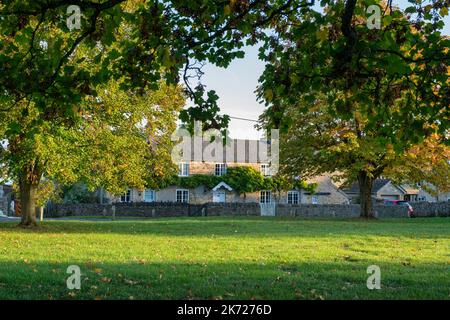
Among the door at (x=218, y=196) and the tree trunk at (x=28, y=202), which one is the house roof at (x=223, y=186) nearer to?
the door at (x=218, y=196)

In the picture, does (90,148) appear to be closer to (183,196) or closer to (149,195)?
(183,196)

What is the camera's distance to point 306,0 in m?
9.63

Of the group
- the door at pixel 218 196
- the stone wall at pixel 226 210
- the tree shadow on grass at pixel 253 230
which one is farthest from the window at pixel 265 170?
the tree shadow on grass at pixel 253 230

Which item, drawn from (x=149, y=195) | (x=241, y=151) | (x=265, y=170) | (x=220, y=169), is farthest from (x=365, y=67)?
(x=149, y=195)

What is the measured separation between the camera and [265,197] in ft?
195

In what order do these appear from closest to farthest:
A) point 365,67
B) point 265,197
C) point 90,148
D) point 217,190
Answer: point 365,67
point 90,148
point 217,190
point 265,197

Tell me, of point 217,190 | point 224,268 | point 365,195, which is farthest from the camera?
point 217,190

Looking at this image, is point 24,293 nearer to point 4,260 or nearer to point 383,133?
point 4,260

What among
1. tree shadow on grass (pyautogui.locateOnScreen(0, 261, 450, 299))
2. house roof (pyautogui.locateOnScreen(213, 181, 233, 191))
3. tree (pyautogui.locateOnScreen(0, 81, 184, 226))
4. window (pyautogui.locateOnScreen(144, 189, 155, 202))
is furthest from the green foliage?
window (pyautogui.locateOnScreen(144, 189, 155, 202))

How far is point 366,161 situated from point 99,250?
82.4 ft

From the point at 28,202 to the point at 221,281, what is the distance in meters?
18.9

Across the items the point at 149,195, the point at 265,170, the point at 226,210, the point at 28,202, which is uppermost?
the point at 265,170

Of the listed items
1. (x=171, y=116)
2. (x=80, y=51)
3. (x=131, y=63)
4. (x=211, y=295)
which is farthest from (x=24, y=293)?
(x=171, y=116)

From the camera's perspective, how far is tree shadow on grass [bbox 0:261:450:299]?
8406 mm
